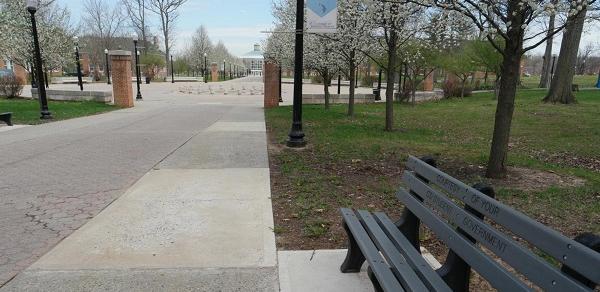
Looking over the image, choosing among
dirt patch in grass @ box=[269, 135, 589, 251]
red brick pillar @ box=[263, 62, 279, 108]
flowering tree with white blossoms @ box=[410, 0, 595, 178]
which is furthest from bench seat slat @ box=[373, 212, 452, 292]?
red brick pillar @ box=[263, 62, 279, 108]

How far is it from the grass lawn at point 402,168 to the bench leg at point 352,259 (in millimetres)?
527

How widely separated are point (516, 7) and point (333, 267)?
3.87 meters

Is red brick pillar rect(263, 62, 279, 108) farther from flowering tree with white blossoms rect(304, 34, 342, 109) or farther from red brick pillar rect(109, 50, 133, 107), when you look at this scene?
red brick pillar rect(109, 50, 133, 107)

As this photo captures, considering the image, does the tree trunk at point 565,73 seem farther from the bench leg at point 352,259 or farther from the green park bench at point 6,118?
the green park bench at point 6,118

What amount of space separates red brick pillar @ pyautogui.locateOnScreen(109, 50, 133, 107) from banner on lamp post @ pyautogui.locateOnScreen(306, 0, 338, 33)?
1400 cm

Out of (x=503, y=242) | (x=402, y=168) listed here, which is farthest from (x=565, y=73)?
(x=503, y=242)

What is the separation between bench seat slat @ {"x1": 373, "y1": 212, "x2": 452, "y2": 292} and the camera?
217 cm

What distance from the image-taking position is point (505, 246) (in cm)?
182

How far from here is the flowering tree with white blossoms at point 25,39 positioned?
1650 cm

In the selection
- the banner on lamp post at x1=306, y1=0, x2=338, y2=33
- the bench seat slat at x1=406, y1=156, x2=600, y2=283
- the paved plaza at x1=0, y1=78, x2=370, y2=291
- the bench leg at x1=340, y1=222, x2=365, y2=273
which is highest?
the banner on lamp post at x1=306, y1=0, x2=338, y2=33

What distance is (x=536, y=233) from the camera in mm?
1677

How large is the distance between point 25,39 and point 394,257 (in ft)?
72.7

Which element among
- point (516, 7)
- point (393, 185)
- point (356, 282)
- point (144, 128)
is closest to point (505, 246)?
point (356, 282)

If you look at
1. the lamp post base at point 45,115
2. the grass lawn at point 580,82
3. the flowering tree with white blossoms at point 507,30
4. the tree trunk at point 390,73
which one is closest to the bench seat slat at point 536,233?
the flowering tree with white blossoms at point 507,30
